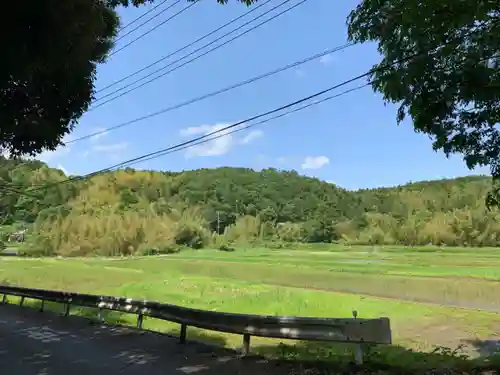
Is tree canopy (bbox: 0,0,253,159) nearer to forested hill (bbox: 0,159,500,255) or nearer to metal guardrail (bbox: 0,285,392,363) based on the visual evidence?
metal guardrail (bbox: 0,285,392,363)

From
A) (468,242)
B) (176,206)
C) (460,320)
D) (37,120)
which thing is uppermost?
(176,206)

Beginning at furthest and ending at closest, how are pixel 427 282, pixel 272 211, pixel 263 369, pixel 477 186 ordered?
1. pixel 272 211
2. pixel 477 186
3. pixel 427 282
4. pixel 263 369

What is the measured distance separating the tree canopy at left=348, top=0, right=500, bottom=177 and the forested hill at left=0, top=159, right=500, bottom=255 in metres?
73.1

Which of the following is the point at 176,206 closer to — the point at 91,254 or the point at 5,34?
the point at 91,254

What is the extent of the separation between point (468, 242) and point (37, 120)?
11883 centimetres

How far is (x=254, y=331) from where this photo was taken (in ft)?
26.3

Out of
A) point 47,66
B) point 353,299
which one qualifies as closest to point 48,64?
point 47,66

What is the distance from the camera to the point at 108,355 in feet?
29.0


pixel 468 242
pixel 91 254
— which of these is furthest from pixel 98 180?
pixel 468 242

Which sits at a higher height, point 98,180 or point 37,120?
point 98,180

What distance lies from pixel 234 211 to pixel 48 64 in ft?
535

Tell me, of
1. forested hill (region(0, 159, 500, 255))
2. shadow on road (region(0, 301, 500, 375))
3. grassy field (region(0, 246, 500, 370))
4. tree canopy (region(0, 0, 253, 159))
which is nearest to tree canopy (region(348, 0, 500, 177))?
tree canopy (region(0, 0, 253, 159))

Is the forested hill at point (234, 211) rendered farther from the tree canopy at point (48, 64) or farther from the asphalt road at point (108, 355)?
the tree canopy at point (48, 64)

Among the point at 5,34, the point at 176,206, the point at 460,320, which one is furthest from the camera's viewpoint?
the point at 176,206
